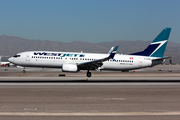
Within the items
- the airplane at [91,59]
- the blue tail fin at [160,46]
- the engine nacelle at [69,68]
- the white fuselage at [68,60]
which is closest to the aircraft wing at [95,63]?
the airplane at [91,59]

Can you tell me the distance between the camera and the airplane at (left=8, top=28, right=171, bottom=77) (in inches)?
1315

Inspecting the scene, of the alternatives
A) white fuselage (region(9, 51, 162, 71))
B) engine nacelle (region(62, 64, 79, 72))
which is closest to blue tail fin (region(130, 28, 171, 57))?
white fuselage (region(9, 51, 162, 71))

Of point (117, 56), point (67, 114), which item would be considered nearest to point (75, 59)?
point (117, 56)

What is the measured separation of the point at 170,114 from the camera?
10648 mm

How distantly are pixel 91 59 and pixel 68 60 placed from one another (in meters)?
3.64

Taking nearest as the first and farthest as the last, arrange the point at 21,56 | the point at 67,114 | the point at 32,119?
the point at 32,119 → the point at 67,114 → the point at 21,56

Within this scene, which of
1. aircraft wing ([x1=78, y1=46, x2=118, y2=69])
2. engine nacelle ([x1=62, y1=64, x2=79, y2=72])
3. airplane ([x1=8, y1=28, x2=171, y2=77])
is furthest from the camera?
airplane ([x1=8, y1=28, x2=171, y2=77])

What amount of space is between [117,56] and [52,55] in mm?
10382

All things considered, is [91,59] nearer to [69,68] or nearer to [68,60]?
[68,60]

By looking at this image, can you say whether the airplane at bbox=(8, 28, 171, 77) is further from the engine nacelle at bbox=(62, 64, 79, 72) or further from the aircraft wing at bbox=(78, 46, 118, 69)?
the engine nacelle at bbox=(62, 64, 79, 72)

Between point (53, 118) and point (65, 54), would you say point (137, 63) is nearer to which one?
point (65, 54)

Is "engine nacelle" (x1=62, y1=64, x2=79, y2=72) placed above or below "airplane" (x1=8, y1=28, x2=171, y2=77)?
below

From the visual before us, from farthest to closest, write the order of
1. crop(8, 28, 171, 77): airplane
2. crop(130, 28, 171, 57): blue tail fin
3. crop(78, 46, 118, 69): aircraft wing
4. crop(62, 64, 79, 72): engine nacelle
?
crop(130, 28, 171, 57): blue tail fin < crop(8, 28, 171, 77): airplane < crop(78, 46, 118, 69): aircraft wing < crop(62, 64, 79, 72): engine nacelle

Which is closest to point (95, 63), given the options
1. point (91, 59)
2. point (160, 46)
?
point (91, 59)
